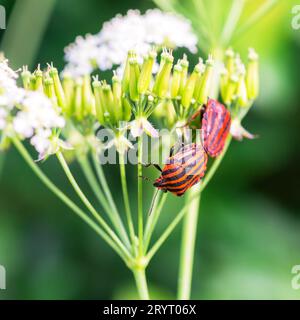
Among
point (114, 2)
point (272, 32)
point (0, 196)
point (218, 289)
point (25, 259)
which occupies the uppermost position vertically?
point (114, 2)

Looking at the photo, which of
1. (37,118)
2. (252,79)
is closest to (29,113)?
(37,118)

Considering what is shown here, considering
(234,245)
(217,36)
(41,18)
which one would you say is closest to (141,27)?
(217,36)

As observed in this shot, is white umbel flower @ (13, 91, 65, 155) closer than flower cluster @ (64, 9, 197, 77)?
Yes

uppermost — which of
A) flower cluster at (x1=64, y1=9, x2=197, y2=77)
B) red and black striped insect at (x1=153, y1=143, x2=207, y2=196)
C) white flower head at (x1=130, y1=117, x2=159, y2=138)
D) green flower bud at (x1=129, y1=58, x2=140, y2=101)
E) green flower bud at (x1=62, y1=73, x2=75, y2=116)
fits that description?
flower cluster at (x1=64, y1=9, x2=197, y2=77)

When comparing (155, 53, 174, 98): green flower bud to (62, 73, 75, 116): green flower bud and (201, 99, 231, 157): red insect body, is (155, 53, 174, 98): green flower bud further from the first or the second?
(62, 73, 75, 116): green flower bud

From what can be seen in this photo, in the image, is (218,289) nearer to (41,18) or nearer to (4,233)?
(4,233)

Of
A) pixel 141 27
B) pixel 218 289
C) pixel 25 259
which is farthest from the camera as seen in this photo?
pixel 25 259

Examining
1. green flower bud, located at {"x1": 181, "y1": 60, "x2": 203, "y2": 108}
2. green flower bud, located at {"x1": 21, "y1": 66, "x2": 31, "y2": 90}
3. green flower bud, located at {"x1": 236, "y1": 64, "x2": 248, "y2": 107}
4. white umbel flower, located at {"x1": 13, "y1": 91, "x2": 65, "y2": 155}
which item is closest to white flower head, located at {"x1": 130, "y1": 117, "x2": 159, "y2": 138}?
green flower bud, located at {"x1": 181, "y1": 60, "x2": 203, "y2": 108}

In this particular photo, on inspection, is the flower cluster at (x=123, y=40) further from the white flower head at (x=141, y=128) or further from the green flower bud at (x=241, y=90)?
the white flower head at (x=141, y=128)
